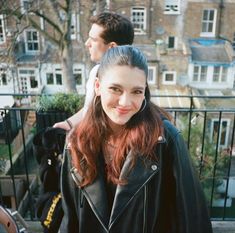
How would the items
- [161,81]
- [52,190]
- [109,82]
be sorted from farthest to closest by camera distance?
[161,81]
[52,190]
[109,82]

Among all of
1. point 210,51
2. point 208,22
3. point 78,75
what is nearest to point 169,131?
point 78,75

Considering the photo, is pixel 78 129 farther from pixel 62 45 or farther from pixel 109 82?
pixel 62 45

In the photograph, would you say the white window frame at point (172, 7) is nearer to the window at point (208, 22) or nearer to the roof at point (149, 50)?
the window at point (208, 22)

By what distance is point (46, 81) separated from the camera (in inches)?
749

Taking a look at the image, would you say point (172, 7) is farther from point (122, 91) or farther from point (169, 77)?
point (122, 91)

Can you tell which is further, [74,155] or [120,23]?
[120,23]

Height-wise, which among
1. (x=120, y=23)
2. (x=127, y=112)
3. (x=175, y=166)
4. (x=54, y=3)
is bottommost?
(x=175, y=166)

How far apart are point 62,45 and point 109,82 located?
10.6 meters

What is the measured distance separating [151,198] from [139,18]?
17.5 meters

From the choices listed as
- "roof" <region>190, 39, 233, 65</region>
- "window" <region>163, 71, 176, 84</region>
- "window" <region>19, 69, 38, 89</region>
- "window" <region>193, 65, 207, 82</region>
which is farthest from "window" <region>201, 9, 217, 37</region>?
"window" <region>19, 69, 38, 89</region>

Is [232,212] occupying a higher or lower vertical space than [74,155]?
lower

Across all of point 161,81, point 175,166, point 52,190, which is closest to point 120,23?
point 175,166

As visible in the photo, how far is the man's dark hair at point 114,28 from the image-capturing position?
202 cm

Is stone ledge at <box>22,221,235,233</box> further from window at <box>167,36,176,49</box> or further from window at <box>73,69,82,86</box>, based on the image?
window at <box>167,36,176,49</box>
